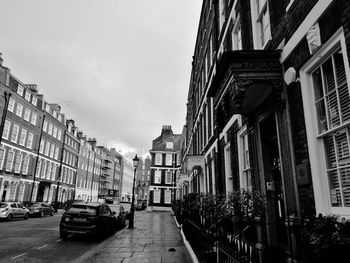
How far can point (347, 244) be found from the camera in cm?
258

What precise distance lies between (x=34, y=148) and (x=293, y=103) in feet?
132

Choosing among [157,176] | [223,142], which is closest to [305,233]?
[223,142]

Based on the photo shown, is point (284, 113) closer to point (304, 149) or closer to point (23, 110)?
point (304, 149)

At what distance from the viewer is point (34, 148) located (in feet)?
127

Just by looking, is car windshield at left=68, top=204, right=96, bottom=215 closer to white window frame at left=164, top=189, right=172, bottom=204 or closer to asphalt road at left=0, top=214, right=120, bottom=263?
asphalt road at left=0, top=214, right=120, bottom=263

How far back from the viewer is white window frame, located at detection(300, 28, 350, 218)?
13.0 feet

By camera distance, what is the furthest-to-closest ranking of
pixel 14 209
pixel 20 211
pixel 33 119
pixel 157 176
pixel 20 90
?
pixel 157 176
pixel 33 119
pixel 20 90
pixel 20 211
pixel 14 209

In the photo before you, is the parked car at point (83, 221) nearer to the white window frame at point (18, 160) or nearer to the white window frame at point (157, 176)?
the white window frame at point (18, 160)

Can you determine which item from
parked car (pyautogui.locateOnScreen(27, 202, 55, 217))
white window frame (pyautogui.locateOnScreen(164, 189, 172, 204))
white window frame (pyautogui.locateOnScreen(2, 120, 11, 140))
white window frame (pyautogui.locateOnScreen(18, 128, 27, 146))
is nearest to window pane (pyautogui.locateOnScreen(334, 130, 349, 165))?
parked car (pyautogui.locateOnScreen(27, 202, 55, 217))

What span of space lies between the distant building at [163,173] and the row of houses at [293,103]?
141ft

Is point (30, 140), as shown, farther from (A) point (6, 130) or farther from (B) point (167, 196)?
(B) point (167, 196)

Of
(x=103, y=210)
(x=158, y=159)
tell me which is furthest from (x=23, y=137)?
(x=103, y=210)

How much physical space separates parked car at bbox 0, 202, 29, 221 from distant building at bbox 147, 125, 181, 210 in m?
26.7

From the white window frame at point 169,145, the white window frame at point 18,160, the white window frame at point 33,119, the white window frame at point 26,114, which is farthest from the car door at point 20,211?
the white window frame at point 169,145
